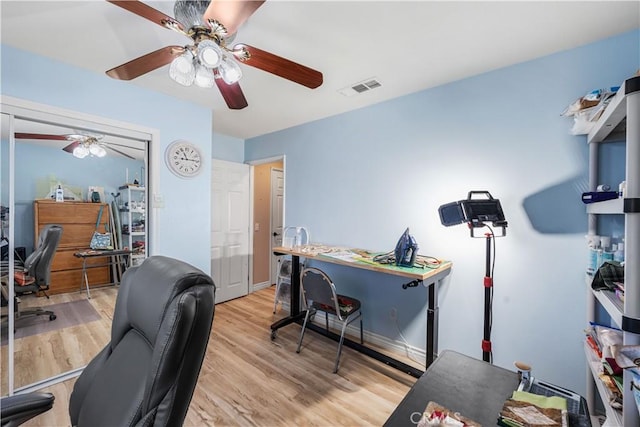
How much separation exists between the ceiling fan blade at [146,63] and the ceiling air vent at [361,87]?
140cm

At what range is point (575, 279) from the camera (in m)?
1.77

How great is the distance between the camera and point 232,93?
181 cm

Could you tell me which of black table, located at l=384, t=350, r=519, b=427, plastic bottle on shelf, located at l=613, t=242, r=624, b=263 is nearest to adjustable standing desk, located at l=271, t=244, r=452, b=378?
black table, located at l=384, t=350, r=519, b=427

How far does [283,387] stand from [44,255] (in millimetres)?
2101

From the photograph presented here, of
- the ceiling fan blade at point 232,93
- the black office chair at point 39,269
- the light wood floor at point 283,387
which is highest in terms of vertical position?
the ceiling fan blade at point 232,93

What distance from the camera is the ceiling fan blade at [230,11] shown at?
107cm

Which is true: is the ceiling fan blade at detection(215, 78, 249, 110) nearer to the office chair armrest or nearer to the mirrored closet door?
the mirrored closet door

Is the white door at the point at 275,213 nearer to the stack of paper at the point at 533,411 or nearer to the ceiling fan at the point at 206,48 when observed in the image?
the ceiling fan at the point at 206,48

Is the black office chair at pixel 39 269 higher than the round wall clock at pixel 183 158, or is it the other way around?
the round wall clock at pixel 183 158

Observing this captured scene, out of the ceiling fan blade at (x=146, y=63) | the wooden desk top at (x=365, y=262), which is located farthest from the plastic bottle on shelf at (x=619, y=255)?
the ceiling fan blade at (x=146, y=63)

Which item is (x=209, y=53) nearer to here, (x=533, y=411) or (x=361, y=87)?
(x=361, y=87)

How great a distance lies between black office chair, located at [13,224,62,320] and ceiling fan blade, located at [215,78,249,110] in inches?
66.8

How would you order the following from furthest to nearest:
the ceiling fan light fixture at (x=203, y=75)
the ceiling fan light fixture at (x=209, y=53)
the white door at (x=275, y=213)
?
the white door at (x=275, y=213) → the ceiling fan light fixture at (x=203, y=75) → the ceiling fan light fixture at (x=209, y=53)

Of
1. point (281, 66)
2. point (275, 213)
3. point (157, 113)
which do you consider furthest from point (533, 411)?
point (275, 213)
